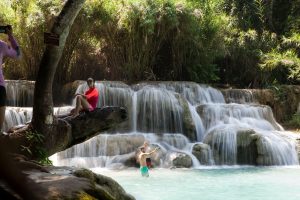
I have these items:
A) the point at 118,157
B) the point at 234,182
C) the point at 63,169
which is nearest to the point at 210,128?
the point at 118,157

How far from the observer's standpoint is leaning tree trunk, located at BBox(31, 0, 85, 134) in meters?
6.32

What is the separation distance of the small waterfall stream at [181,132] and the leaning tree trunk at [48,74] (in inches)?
284

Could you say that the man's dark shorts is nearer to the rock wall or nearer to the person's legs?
the person's legs

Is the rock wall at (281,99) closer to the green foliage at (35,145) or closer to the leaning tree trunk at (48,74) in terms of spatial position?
the leaning tree trunk at (48,74)

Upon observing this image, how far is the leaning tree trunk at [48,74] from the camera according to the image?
6320 mm

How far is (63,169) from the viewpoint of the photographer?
5.69 meters

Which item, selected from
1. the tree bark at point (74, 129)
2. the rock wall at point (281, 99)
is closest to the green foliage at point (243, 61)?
the rock wall at point (281, 99)

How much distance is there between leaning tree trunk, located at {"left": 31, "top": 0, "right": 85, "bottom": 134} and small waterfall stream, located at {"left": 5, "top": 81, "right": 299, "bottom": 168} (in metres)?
7.22

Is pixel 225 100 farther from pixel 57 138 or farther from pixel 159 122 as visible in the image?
pixel 57 138

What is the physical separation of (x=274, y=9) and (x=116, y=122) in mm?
23849

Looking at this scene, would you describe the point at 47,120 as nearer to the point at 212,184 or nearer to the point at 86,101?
the point at 86,101

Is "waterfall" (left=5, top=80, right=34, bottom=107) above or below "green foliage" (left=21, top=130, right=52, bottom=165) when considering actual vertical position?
above

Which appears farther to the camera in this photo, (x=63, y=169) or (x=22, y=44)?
(x=22, y=44)

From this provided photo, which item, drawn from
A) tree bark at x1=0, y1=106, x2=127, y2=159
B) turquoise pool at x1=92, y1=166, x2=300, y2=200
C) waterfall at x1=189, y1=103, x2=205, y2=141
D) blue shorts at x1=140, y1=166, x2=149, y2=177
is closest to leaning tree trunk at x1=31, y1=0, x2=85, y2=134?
A: tree bark at x1=0, y1=106, x2=127, y2=159
